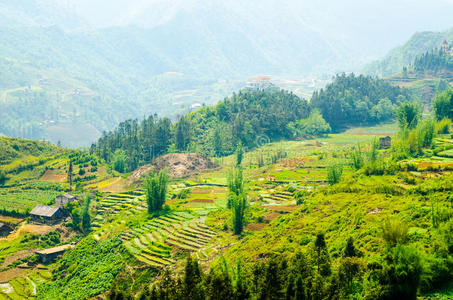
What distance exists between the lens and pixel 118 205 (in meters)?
69.1

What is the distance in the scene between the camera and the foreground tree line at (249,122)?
4387 inches

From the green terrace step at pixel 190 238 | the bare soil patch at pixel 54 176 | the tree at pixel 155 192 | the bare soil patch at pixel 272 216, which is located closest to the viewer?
the green terrace step at pixel 190 238

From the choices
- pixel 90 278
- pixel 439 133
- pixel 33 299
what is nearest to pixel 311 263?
pixel 90 278

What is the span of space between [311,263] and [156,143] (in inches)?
3558

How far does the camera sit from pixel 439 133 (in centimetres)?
6719

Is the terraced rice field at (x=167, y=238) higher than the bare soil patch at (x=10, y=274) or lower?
higher

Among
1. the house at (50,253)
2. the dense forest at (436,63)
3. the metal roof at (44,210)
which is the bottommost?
the house at (50,253)

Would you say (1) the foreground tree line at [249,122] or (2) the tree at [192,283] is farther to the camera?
(1) the foreground tree line at [249,122]

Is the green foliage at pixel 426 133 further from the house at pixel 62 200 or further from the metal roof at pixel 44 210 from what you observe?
the metal roof at pixel 44 210

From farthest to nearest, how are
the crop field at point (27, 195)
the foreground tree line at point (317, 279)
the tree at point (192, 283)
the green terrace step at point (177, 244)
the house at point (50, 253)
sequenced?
the crop field at point (27, 195)
the house at point (50, 253)
the green terrace step at point (177, 244)
the tree at point (192, 283)
the foreground tree line at point (317, 279)

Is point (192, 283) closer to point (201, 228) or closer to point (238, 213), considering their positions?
point (238, 213)

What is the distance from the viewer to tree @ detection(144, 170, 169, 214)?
56562 mm

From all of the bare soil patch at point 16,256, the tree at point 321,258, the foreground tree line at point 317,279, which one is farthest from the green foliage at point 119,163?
the tree at point 321,258

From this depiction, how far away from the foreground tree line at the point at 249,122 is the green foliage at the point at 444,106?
49.5 metres
